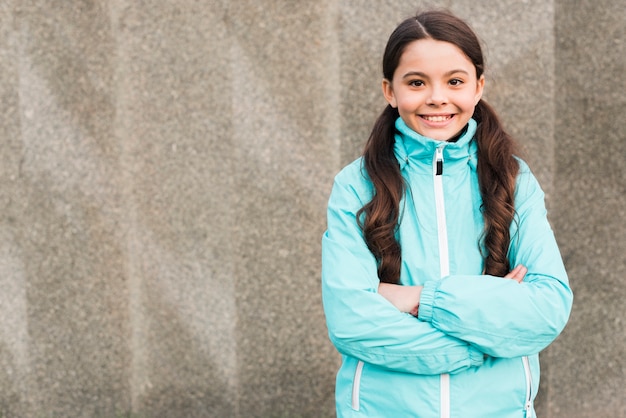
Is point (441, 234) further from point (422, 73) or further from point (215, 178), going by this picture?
point (215, 178)

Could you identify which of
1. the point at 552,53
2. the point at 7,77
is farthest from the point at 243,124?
the point at 552,53

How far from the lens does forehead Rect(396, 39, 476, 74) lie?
7.59ft

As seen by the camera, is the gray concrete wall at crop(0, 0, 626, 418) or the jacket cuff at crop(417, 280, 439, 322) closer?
the jacket cuff at crop(417, 280, 439, 322)

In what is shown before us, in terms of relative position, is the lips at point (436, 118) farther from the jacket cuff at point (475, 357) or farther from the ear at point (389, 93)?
the jacket cuff at point (475, 357)

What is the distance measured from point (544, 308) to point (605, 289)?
1.93m

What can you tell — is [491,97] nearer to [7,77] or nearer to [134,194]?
[134,194]

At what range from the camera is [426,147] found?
7.65 ft

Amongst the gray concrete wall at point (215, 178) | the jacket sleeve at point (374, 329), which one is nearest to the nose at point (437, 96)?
the jacket sleeve at point (374, 329)

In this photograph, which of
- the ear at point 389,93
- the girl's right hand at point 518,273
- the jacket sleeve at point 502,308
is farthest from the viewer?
the ear at point 389,93

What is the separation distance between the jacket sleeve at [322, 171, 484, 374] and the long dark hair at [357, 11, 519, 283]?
71 millimetres

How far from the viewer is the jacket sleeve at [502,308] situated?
6.98 feet

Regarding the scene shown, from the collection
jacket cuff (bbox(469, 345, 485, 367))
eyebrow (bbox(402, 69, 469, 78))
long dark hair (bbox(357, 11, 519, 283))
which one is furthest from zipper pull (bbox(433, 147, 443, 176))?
jacket cuff (bbox(469, 345, 485, 367))

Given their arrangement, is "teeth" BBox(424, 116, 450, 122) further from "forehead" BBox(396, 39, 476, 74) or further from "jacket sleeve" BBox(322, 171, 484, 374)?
"jacket sleeve" BBox(322, 171, 484, 374)

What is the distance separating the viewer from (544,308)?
2189 millimetres
